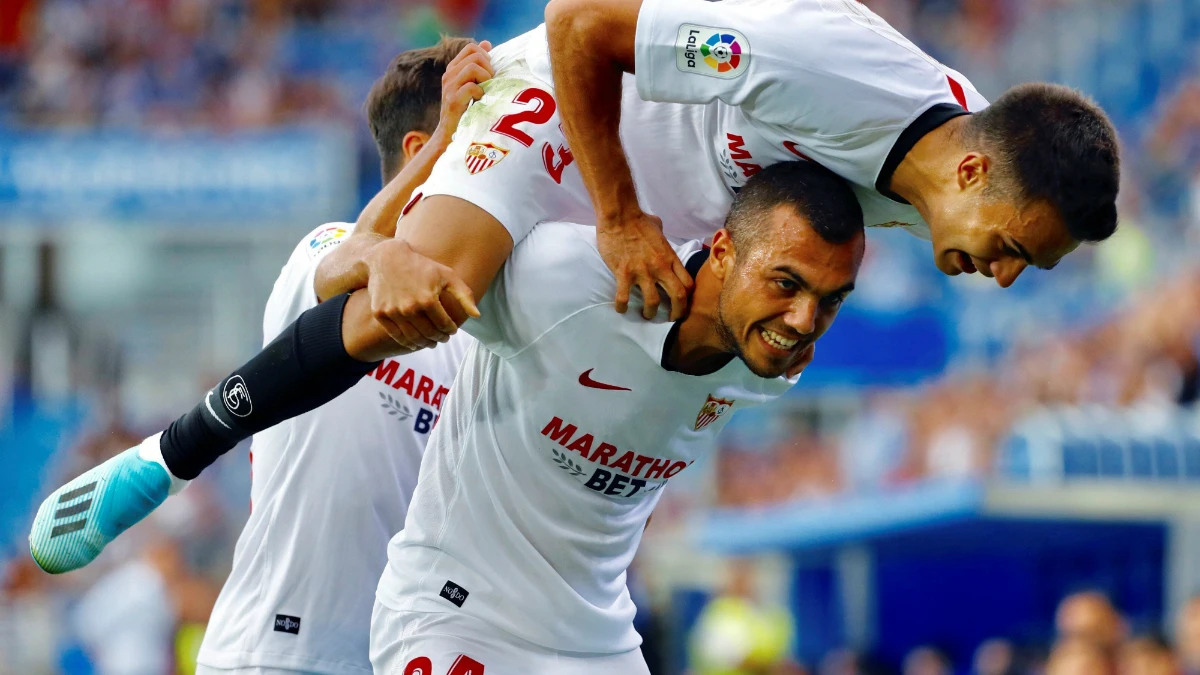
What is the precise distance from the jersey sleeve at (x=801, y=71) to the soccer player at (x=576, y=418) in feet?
0.40

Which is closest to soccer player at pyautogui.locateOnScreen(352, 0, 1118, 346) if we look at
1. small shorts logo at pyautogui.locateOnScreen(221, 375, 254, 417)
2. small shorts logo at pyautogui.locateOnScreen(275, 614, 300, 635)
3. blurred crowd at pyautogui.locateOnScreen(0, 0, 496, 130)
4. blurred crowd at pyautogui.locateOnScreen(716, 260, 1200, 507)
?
small shorts logo at pyautogui.locateOnScreen(221, 375, 254, 417)

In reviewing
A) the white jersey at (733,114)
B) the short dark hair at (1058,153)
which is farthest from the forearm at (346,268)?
the short dark hair at (1058,153)

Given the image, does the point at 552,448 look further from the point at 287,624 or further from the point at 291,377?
the point at 287,624

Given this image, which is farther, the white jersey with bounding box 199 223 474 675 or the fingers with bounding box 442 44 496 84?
the white jersey with bounding box 199 223 474 675

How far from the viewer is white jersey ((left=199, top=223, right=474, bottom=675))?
4.58 meters

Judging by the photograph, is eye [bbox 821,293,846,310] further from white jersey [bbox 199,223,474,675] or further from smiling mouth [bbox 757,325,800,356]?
white jersey [bbox 199,223,474,675]

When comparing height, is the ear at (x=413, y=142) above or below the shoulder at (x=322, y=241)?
above

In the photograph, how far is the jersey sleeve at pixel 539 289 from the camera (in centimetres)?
389

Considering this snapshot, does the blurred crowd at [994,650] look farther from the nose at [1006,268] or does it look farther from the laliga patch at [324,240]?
the laliga patch at [324,240]

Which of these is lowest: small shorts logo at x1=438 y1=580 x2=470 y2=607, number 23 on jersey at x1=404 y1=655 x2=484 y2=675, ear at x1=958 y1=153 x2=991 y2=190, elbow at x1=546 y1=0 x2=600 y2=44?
number 23 on jersey at x1=404 y1=655 x2=484 y2=675

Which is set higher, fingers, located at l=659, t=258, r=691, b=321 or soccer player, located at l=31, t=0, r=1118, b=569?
soccer player, located at l=31, t=0, r=1118, b=569

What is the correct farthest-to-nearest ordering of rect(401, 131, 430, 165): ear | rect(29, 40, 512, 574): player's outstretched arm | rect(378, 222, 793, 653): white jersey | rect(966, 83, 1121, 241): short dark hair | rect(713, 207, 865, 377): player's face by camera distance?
rect(401, 131, 430, 165): ear < rect(378, 222, 793, 653): white jersey < rect(29, 40, 512, 574): player's outstretched arm < rect(713, 207, 865, 377): player's face < rect(966, 83, 1121, 241): short dark hair

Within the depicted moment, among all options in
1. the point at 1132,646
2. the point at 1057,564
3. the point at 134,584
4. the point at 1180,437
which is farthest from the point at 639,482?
the point at 134,584

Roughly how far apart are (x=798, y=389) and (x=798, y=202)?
9843 millimetres
